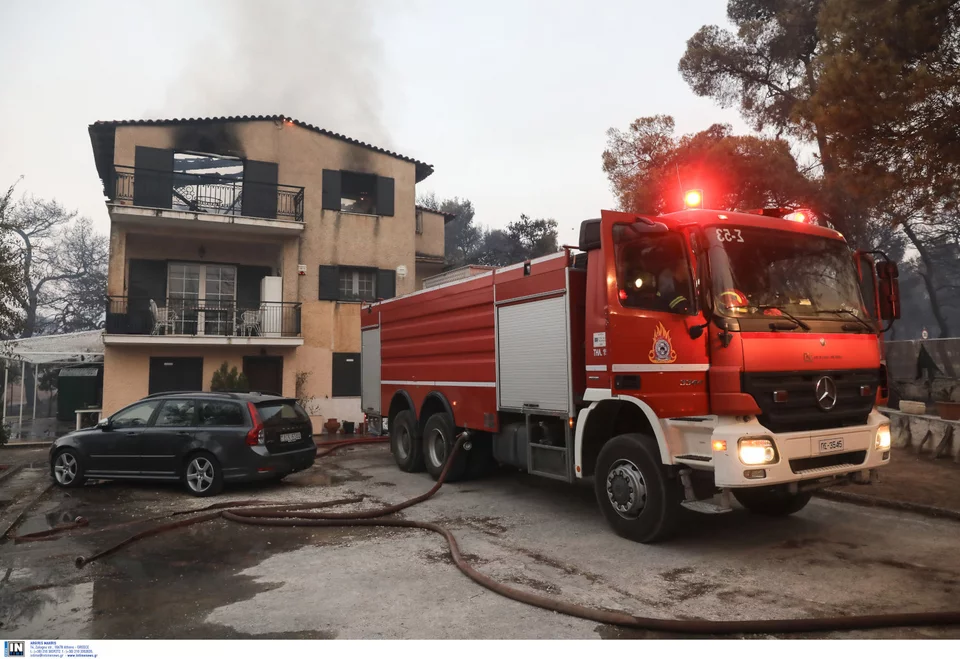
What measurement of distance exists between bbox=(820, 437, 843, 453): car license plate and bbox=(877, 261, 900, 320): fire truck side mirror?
1.55 m

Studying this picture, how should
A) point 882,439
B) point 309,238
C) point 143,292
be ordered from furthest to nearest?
point 309,238
point 143,292
point 882,439

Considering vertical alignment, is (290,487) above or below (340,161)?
below

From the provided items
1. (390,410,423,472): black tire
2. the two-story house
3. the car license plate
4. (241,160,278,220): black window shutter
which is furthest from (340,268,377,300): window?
the car license plate

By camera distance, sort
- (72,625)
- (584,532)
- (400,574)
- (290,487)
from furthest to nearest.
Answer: (290,487) < (584,532) < (400,574) < (72,625)

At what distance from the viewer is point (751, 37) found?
1698 centimetres

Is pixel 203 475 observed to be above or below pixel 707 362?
below

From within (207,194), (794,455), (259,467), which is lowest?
(259,467)

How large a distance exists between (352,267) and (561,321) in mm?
13807

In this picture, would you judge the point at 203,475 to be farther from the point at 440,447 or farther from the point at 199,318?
the point at 199,318

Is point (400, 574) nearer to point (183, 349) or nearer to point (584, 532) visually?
point (584, 532)

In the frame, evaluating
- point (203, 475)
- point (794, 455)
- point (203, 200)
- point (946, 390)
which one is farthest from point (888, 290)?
point (203, 200)

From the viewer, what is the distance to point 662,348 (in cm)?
565

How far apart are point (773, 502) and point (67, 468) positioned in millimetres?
9607

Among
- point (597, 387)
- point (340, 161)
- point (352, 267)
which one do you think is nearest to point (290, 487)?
point (597, 387)
